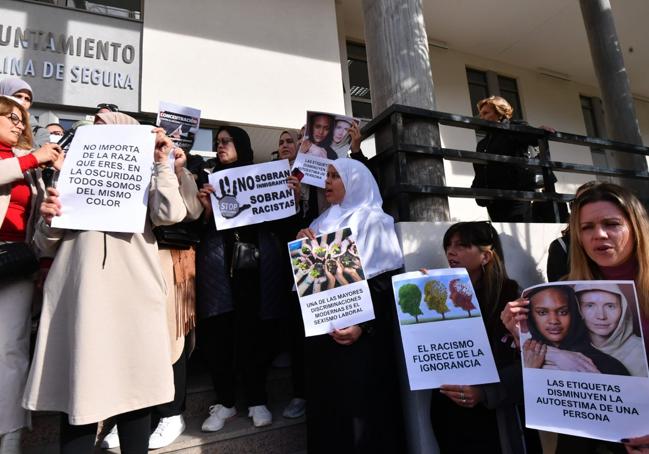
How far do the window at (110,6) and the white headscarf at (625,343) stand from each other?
7.10 metres

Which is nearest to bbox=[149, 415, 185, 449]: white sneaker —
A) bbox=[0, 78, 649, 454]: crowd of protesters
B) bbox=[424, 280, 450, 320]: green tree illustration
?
bbox=[0, 78, 649, 454]: crowd of protesters

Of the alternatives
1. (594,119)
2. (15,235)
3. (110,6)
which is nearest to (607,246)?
(15,235)

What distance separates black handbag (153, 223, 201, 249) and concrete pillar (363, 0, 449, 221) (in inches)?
52.0

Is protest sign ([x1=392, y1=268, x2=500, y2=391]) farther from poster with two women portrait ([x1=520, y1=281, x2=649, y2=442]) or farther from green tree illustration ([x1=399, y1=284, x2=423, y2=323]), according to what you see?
poster with two women portrait ([x1=520, y1=281, x2=649, y2=442])

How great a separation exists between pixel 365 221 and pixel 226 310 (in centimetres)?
106

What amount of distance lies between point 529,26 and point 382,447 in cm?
959

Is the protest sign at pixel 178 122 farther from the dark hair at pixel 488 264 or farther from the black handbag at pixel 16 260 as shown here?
the dark hair at pixel 488 264

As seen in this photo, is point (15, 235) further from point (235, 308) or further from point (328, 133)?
point (328, 133)

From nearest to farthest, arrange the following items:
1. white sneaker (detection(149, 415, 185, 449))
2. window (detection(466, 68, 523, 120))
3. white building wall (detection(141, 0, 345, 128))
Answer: white sneaker (detection(149, 415, 185, 449)) → white building wall (detection(141, 0, 345, 128)) → window (detection(466, 68, 523, 120))

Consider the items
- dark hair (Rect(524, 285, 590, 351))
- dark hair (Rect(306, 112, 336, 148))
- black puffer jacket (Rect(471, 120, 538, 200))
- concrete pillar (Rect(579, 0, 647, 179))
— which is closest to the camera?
dark hair (Rect(524, 285, 590, 351))

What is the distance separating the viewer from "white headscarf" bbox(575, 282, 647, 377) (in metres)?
1.32

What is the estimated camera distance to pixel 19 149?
2.17m

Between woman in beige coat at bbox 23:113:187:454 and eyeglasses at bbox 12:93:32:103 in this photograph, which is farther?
eyeglasses at bbox 12:93:32:103

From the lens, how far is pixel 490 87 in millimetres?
9898
